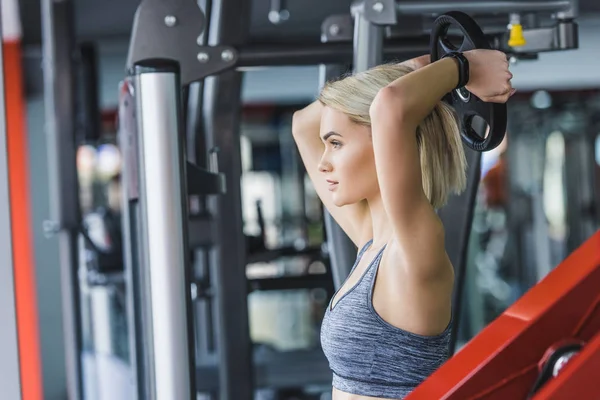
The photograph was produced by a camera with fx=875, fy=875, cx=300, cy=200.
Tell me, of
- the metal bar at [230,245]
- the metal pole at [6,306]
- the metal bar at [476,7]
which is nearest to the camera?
the metal pole at [6,306]

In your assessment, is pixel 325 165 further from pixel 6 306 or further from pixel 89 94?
pixel 89 94

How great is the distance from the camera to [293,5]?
511 centimetres

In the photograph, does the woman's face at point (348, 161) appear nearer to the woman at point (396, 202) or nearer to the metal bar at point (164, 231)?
the woman at point (396, 202)

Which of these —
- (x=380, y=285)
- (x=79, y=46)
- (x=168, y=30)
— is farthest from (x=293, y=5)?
(x=380, y=285)

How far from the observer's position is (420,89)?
48.0 inches

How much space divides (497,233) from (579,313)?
8292mm

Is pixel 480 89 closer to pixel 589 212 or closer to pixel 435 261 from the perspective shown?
pixel 435 261

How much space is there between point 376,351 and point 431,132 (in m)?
0.34

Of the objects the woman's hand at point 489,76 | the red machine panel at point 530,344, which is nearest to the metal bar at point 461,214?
the woman's hand at point 489,76

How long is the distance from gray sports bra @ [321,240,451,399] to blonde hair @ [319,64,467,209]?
0.15m

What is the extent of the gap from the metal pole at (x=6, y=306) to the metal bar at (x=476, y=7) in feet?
2.83

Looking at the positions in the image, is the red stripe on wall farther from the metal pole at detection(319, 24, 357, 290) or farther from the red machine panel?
the red machine panel

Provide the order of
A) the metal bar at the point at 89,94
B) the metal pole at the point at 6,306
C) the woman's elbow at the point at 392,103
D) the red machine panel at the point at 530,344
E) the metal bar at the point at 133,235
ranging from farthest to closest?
the metal bar at the point at 89,94 → the metal bar at the point at 133,235 → the metal pole at the point at 6,306 → the woman's elbow at the point at 392,103 → the red machine panel at the point at 530,344

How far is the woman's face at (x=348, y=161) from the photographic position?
1383 millimetres
